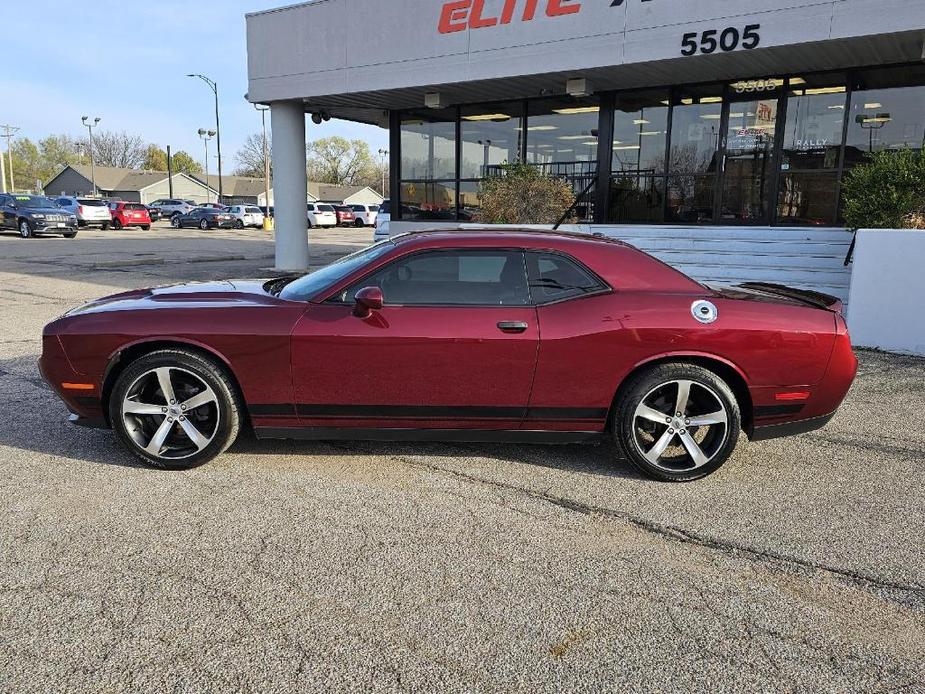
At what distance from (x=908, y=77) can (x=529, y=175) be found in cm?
684

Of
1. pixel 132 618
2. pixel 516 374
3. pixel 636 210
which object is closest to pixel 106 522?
pixel 132 618

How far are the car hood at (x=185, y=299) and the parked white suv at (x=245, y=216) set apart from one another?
42.1 metres

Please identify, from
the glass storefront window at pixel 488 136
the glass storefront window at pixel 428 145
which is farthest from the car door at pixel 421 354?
the glass storefront window at pixel 428 145

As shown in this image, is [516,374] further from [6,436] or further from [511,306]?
[6,436]

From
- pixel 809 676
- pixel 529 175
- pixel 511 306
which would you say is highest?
pixel 529 175

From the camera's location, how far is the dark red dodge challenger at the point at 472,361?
13.3 ft

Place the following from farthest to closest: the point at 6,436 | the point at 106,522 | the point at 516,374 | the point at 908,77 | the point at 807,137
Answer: the point at 807,137 → the point at 908,77 → the point at 6,436 → the point at 516,374 → the point at 106,522

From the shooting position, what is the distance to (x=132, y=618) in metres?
2.66

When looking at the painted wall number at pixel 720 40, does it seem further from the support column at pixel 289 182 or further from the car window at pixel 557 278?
the support column at pixel 289 182

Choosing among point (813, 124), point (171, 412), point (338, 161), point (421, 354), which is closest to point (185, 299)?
point (171, 412)

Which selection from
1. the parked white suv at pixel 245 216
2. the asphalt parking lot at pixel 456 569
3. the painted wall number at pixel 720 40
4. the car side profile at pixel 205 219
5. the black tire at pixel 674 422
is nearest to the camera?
the asphalt parking lot at pixel 456 569

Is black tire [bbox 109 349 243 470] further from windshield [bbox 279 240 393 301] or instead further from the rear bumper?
the rear bumper

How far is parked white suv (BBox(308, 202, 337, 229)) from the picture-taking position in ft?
155

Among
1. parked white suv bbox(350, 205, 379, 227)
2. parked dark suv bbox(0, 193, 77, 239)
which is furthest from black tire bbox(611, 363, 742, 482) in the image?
parked white suv bbox(350, 205, 379, 227)
